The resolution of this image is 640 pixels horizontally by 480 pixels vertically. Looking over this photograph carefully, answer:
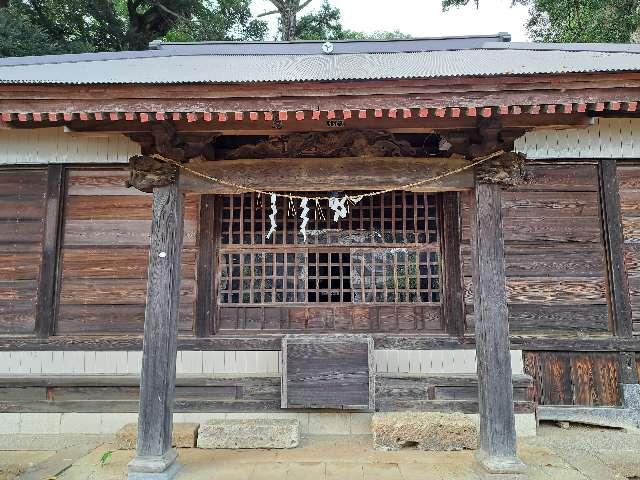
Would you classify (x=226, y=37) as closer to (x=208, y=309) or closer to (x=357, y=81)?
(x=208, y=309)

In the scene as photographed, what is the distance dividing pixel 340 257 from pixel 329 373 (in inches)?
61.2

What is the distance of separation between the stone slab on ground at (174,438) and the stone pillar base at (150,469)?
0.92 metres

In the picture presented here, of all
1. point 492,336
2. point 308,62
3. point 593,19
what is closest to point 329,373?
point 492,336

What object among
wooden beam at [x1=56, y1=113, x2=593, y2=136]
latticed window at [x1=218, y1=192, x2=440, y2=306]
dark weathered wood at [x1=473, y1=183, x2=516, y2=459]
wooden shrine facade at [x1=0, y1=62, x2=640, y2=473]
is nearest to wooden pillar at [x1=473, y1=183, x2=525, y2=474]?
dark weathered wood at [x1=473, y1=183, x2=516, y2=459]

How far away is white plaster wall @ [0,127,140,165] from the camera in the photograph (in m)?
6.35

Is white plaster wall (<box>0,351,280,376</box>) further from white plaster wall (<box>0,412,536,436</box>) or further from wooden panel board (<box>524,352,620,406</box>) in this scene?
wooden panel board (<box>524,352,620,406</box>)

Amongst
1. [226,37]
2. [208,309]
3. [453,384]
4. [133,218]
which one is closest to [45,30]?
[226,37]

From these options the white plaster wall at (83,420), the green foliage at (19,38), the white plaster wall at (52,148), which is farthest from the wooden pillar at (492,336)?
the green foliage at (19,38)

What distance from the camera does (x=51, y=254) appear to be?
247 inches

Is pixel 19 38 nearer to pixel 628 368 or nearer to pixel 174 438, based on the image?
pixel 174 438

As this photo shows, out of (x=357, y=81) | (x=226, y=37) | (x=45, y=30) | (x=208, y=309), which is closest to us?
(x=357, y=81)

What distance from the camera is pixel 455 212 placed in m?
6.29

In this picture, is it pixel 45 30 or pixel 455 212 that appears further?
pixel 45 30

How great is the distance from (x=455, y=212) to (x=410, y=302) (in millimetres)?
1363
